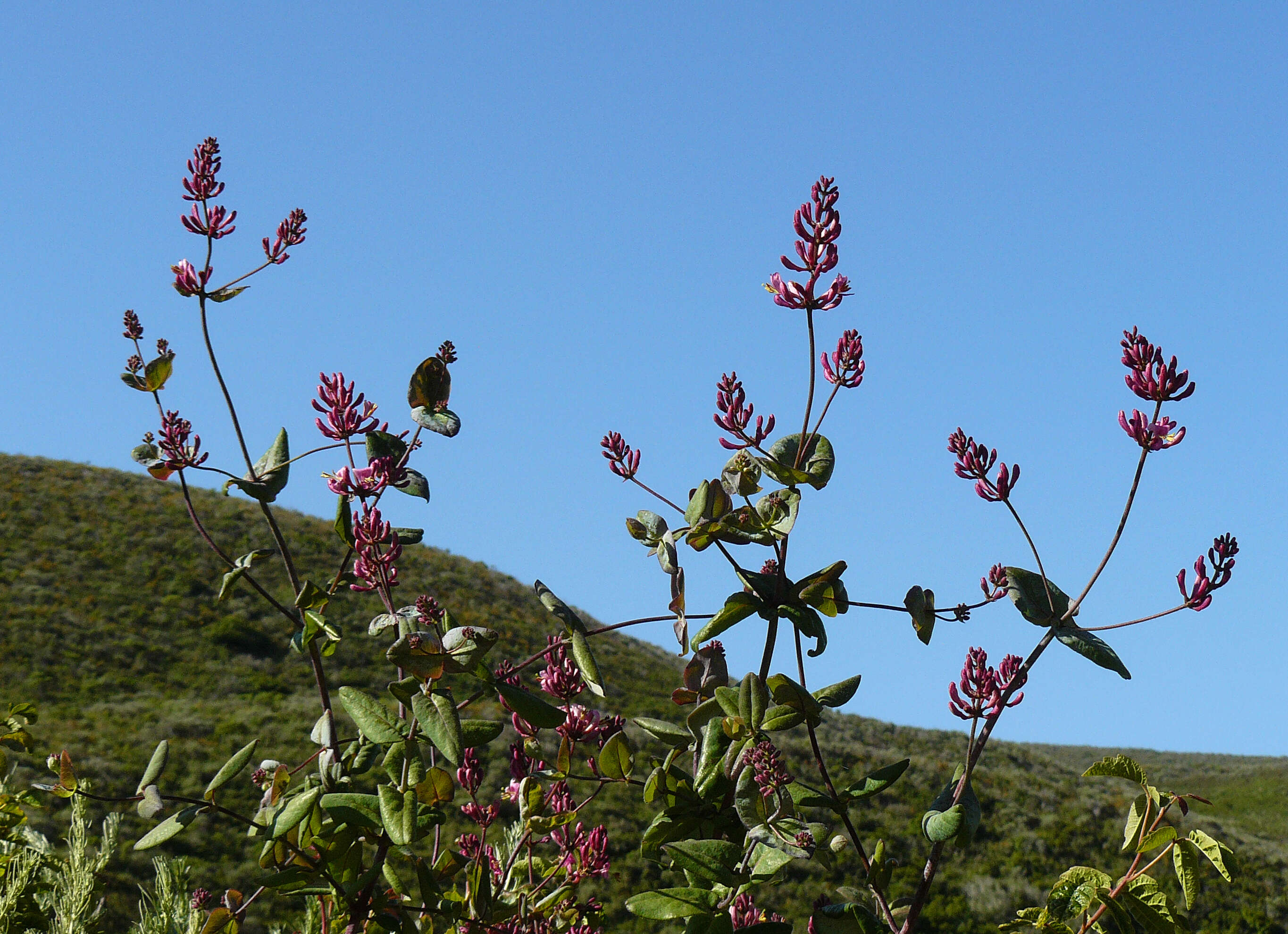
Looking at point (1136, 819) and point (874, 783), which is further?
point (1136, 819)

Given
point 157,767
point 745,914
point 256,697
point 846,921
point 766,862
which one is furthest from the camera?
point 256,697

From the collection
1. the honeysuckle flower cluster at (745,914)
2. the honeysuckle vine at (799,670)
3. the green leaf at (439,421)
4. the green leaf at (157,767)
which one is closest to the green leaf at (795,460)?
the honeysuckle vine at (799,670)

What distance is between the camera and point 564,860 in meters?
2.15

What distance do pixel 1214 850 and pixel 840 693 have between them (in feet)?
1.93

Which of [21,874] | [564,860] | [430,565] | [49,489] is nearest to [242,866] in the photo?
[21,874]

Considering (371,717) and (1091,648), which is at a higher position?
(1091,648)

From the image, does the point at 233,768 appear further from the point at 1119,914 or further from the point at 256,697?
the point at 256,697

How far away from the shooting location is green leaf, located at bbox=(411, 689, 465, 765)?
56.7 inches

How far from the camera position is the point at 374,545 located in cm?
168

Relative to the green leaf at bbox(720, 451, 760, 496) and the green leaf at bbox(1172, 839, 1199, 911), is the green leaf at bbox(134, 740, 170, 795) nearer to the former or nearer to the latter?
the green leaf at bbox(720, 451, 760, 496)

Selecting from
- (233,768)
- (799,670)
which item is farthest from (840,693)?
(233,768)

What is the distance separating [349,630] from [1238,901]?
80.4ft

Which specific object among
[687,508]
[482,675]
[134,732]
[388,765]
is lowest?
[134,732]

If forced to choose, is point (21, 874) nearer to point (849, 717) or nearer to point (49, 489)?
point (849, 717)
